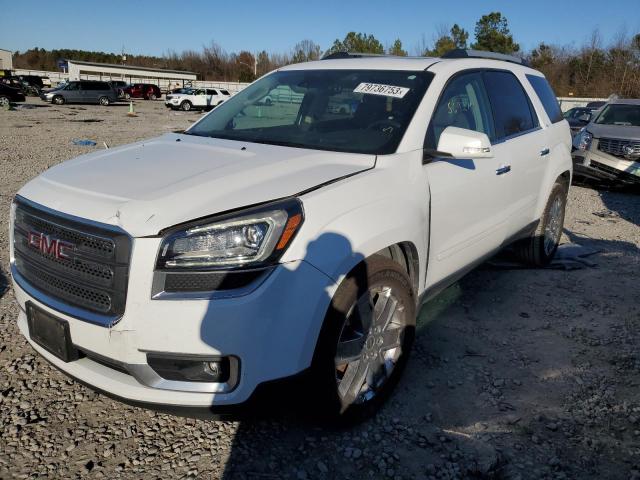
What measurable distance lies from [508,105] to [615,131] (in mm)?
7101

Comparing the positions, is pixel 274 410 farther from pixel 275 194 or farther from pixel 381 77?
pixel 381 77

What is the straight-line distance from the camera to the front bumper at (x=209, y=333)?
2.04 meters

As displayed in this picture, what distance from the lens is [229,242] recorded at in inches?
83.0

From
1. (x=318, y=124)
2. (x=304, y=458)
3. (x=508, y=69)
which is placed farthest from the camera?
(x=508, y=69)

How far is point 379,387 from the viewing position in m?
2.81

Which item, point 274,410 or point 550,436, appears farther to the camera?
point 550,436

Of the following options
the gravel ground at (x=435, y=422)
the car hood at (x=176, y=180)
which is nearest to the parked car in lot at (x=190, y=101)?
the gravel ground at (x=435, y=422)

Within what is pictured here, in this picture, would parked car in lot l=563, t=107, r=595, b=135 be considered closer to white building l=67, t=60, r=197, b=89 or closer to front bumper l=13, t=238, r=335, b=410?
front bumper l=13, t=238, r=335, b=410

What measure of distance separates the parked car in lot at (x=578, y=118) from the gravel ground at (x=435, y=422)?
11595 millimetres

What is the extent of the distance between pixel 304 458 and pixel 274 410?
423 mm

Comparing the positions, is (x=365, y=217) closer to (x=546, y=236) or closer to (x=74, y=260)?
(x=74, y=260)

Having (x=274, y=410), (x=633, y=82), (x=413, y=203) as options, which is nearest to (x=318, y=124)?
(x=413, y=203)

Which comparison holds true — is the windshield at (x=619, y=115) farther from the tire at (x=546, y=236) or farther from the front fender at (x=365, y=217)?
the front fender at (x=365, y=217)

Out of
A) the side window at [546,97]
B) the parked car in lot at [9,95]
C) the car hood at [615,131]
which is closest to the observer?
the side window at [546,97]
